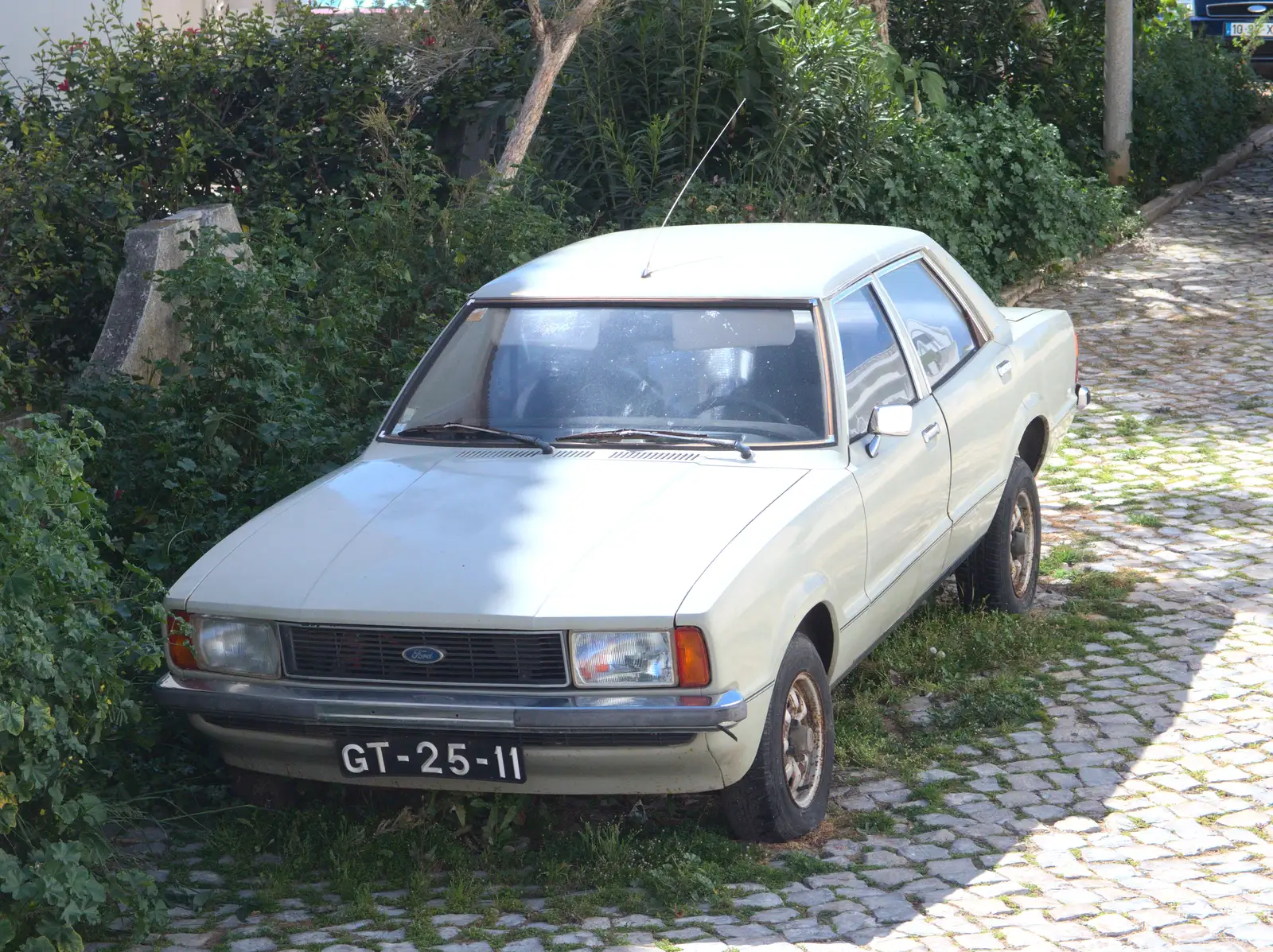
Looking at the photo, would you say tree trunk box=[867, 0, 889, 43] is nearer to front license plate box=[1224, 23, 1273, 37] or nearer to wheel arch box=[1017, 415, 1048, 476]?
wheel arch box=[1017, 415, 1048, 476]

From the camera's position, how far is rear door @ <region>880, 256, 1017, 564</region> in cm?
560

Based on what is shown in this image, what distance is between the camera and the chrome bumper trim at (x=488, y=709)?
12.9ft

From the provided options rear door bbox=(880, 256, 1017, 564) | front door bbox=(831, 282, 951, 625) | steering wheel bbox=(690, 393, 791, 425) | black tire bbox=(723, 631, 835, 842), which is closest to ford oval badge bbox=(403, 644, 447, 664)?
black tire bbox=(723, 631, 835, 842)

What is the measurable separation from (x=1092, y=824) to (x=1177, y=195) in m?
12.5

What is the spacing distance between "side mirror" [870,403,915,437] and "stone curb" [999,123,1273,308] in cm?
743

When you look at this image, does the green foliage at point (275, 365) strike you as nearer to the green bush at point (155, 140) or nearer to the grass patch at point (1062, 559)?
the green bush at point (155, 140)

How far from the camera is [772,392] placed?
495cm

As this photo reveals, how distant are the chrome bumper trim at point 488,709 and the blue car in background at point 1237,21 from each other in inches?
709

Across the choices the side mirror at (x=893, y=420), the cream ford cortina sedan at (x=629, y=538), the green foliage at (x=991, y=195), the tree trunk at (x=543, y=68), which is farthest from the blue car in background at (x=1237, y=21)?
the side mirror at (x=893, y=420)

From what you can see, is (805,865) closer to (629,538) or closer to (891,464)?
(629,538)

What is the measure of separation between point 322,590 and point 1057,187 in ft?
32.1

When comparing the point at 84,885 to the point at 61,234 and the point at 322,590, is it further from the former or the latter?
the point at 61,234

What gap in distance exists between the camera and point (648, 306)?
520 centimetres

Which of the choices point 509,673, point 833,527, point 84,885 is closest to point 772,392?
point 833,527
